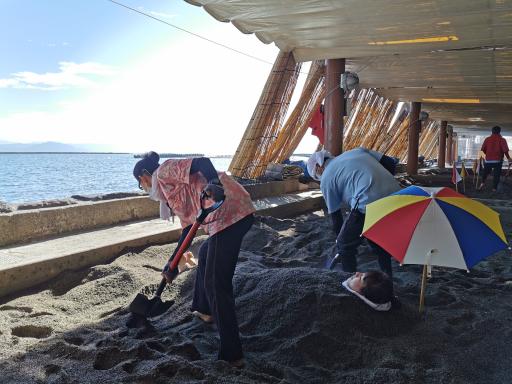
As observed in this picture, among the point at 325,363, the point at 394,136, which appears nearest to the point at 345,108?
the point at 325,363

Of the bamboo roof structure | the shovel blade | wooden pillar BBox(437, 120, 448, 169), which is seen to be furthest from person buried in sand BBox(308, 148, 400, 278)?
wooden pillar BBox(437, 120, 448, 169)

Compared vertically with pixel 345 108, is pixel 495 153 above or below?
below

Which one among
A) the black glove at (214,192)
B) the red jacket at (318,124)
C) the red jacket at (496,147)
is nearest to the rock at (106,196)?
the black glove at (214,192)

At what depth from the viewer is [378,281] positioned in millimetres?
3246

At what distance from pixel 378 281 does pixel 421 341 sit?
18.7 inches

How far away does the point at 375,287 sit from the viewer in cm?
321

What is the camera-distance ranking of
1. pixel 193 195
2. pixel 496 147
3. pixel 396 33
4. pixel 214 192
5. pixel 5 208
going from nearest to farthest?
pixel 214 192, pixel 193 195, pixel 5 208, pixel 396 33, pixel 496 147

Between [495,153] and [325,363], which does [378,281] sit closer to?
[325,363]

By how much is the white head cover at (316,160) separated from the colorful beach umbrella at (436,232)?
1.32m

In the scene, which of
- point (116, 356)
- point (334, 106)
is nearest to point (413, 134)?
point (334, 106)

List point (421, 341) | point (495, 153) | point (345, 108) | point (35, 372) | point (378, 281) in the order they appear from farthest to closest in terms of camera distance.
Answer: point (495, 153) < point (345, 108) < point (378, 281) < point (421, 341) < point (35, 372)

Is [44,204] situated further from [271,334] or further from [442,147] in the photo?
[442,147]

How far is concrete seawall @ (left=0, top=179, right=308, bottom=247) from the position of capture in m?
5.17

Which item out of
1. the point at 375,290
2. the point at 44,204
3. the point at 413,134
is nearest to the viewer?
the point at 375,290
